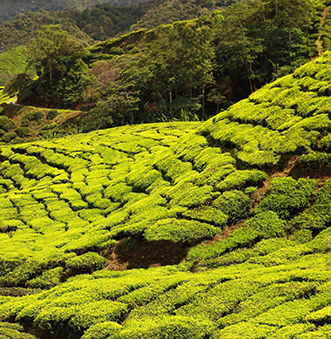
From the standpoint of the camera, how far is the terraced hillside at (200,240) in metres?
4.65

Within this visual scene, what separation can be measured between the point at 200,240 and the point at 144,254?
1541 mm

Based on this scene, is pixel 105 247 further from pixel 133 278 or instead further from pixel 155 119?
pixel 155 119

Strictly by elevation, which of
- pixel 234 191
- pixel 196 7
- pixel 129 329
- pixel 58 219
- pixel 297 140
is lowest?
pixel 58 219

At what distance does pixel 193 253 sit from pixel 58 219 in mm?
6919

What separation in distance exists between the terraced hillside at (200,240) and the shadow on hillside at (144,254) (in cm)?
3

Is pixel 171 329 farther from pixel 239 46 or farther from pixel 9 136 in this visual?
pixel 9 136

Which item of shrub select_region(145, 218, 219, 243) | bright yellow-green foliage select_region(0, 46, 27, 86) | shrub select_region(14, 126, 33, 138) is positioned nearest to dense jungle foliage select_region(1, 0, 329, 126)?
shrub select_region(14, 126, 33, 138)

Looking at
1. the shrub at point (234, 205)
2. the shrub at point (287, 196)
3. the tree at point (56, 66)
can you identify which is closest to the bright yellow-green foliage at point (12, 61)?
the tree at point (56, 66)

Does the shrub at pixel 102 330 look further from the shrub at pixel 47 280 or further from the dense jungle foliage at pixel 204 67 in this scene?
the dense jungle foliage at pixel 204 67

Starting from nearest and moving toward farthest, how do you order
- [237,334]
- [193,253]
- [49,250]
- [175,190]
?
[237,334] < [193,253] < [49,250] < [175,190]

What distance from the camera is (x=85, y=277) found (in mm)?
7227

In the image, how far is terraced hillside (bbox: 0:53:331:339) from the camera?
4.65 m

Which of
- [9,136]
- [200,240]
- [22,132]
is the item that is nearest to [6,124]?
[22,132]

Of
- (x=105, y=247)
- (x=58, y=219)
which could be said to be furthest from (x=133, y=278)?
(x=58, y=219)
